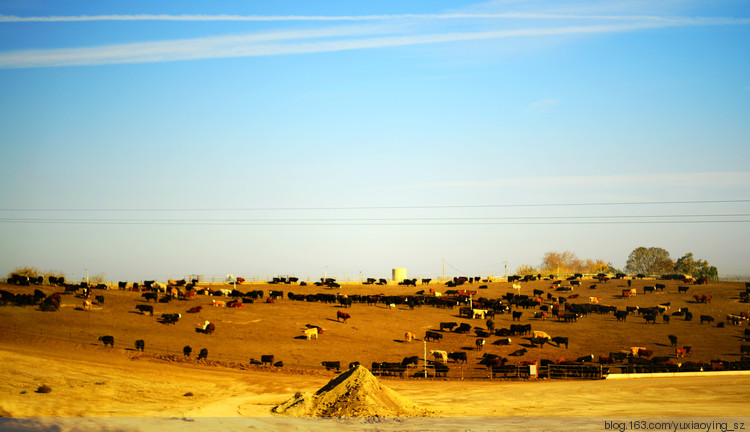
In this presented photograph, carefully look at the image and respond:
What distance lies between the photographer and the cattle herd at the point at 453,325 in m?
49.3

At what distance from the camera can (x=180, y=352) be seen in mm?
49938

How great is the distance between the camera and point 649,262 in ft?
534

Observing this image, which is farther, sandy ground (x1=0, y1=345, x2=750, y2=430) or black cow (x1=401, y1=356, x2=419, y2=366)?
black cow (x1=401, y1=356, x2=419, y2=366)

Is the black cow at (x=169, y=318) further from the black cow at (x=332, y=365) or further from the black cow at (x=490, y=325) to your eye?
the black cow at (x=490, y=325)

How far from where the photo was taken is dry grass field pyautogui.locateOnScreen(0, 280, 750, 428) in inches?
1298

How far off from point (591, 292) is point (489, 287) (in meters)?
15.9

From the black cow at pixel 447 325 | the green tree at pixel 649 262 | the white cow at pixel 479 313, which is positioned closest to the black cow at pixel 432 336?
the black cow at pixel 447 325

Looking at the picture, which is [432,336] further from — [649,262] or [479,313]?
[649,262]

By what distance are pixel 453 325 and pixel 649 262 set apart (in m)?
117

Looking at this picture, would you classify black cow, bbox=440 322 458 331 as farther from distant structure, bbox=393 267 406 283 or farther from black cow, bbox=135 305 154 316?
distant structure, bbox=393 267 406 283

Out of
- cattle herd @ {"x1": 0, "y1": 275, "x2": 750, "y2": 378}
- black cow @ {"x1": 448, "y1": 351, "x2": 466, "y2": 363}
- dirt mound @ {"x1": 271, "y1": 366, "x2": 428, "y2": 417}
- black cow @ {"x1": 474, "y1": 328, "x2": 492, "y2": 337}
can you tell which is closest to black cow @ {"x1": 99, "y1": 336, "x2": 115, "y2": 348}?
cattle herd @ {"x1": 0, "y1": 275, "x2": 750, "y2": 378}

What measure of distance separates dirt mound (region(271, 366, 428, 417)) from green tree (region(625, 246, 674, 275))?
143946 millimetres

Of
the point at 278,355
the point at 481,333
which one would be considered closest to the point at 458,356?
the point at 481,333

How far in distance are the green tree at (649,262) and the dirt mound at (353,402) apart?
14395 centimetres
